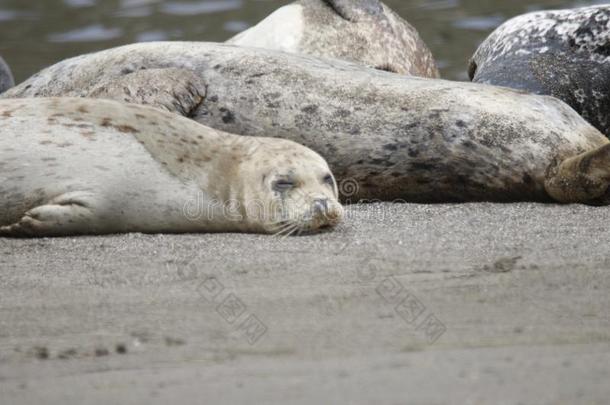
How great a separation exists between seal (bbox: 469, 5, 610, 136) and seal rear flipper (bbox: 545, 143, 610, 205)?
123 cm

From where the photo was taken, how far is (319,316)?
3914 mm

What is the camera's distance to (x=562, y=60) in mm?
7371

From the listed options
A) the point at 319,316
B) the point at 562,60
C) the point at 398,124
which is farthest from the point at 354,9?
the point at 319,316

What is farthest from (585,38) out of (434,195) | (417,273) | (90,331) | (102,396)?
(102,396)

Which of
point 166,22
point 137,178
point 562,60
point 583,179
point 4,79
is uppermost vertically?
point 137,178

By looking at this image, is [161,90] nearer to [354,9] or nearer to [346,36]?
[346,36]

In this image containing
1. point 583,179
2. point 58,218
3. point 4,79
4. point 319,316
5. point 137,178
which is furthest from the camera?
point 4,79

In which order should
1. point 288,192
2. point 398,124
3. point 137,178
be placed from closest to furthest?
1. point 137,178
2. point 288,192
3. point 398,124

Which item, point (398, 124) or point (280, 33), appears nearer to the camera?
point (398, 124)

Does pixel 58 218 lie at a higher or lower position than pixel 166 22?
higher

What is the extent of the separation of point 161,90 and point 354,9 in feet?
8.60

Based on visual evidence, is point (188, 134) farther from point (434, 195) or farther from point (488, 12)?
point (488, 12)

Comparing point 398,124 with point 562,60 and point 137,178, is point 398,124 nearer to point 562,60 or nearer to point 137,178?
point 137,178

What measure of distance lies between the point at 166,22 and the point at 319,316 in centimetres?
1073
